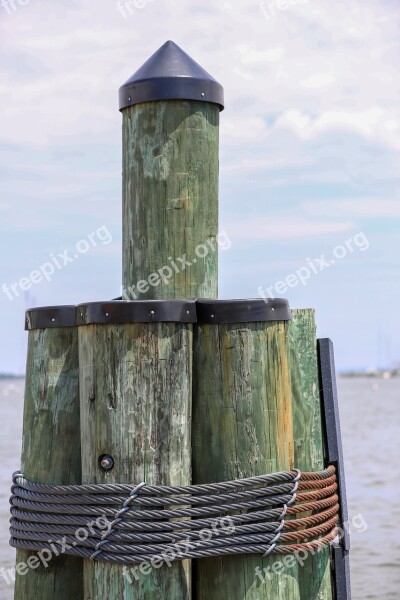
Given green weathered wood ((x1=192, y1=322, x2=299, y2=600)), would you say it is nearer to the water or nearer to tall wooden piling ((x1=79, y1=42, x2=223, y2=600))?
tall wooden piling ((x1=79, y1=42, x2=223, y2=600))

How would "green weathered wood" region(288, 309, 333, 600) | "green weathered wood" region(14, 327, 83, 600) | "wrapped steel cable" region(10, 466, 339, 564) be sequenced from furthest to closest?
1. "green weathered wood" region(288, 309, 333, 600)
2. "green weathered wood" region(14, 327, 83, 600)
3. "wrapped steel cable" region(10, 466, 339, 564)

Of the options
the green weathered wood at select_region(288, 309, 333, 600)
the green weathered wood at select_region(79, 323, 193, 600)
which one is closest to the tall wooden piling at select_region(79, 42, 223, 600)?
the green weathered wood at select_region(79, 323, 193, 600)

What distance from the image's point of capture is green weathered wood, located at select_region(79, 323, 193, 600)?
335cm

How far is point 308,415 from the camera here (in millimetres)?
4004

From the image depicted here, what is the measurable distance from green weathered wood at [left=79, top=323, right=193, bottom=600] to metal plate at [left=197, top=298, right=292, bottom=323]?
103mm

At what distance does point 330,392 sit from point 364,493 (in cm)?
1193

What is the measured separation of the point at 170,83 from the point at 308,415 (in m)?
1.52

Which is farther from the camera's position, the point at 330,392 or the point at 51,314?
the point at 330,392

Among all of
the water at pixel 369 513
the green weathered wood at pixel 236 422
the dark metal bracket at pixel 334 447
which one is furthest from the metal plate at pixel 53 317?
the water at pixel 369 513

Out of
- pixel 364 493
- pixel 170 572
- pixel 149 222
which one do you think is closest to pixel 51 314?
pixel 149 222

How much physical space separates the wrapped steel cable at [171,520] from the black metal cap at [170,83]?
1528mm

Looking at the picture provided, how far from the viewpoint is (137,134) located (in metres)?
3.73

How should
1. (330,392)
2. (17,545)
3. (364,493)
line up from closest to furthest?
(17,545)
(330,392)
(364,493)

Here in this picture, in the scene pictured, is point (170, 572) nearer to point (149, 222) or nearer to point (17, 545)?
point (17, 545)
